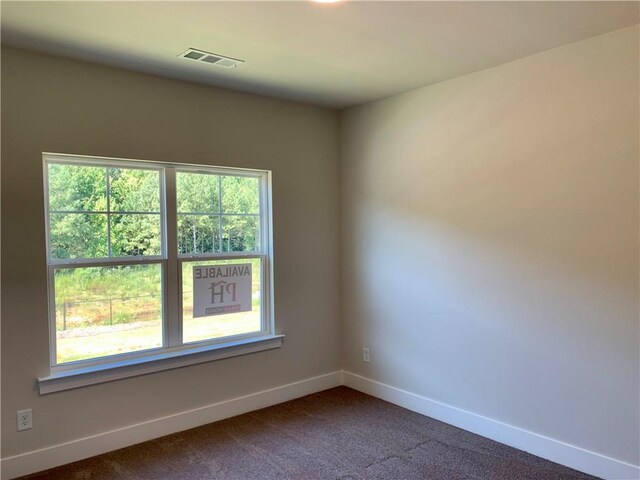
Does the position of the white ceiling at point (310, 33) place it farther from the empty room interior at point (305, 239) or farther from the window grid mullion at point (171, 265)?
the window grid mullion at point (171, 265)

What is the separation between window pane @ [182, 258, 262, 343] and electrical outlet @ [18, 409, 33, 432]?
3.42 ft

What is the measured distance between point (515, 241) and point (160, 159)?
247 centimetres

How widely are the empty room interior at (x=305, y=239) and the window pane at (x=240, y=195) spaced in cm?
2

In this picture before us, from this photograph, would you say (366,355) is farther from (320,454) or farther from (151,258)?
(151,258)

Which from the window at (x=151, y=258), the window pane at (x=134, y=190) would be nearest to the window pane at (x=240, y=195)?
the window at (x=151, y=258)

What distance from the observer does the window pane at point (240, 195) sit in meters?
3.64

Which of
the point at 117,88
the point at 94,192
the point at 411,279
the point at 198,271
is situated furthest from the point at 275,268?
the point at 117,88

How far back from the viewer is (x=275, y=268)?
3.82 m

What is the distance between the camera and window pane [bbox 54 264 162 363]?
292 cm

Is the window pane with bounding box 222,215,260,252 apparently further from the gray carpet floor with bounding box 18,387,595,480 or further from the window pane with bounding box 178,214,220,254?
the gray carpet floor with bounding box 18,387,595,480

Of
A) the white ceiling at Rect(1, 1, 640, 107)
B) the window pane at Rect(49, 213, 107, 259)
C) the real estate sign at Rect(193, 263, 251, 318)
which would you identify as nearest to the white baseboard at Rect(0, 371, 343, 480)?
the real estate sign at Rect(193, 263, 251, 318)

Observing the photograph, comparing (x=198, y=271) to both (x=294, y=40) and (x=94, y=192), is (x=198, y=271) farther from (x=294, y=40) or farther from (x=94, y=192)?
(x=294, y=40)

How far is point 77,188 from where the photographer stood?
2.97m

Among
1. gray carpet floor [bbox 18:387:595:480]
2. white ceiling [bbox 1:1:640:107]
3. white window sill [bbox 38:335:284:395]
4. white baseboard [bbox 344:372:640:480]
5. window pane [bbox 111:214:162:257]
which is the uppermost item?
white ceiling [bbox 1:1:640:107]
